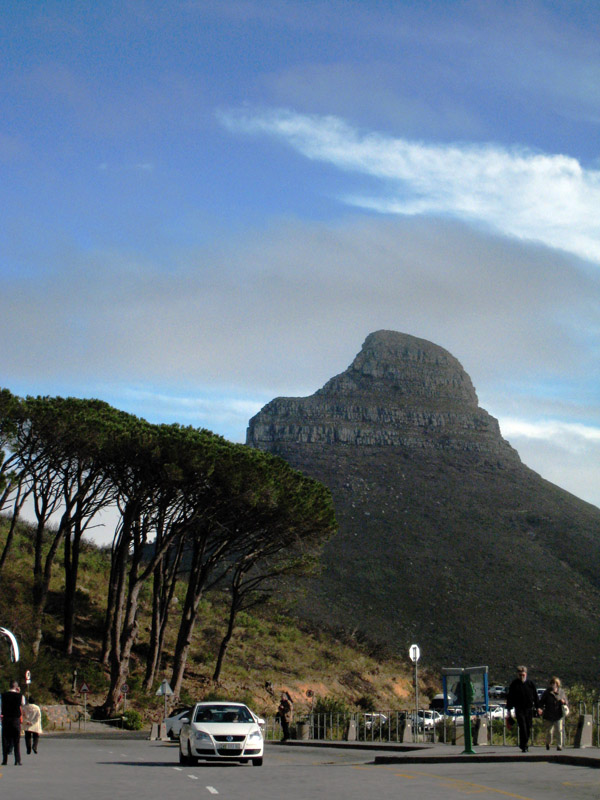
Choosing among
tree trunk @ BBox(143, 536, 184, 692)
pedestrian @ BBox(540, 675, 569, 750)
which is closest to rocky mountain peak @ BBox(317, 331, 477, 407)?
tree trunk @ BBox(143, 536, 184, 692)

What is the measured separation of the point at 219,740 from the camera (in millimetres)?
20984

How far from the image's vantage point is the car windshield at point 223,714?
21875mm

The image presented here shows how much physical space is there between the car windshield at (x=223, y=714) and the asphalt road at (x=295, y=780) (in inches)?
36.4

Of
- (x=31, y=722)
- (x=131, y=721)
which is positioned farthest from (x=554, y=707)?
(x=131, y=721)

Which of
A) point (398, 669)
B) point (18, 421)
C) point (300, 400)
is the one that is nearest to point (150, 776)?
point (18, 421)

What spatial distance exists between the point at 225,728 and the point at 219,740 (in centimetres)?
38

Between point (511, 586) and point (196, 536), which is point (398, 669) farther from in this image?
point (511, 586)

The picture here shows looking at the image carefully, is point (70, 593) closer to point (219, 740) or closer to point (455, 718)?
point (455, 718)

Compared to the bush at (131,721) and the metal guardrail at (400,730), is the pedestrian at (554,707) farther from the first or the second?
the bush at (131,721)

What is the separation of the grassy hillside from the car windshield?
70.9ft

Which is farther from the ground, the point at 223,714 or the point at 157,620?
the point at 157,620

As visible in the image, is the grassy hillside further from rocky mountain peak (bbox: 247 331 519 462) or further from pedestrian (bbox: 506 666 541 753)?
rocky mountain peak (bbox: 247 331 519 462)

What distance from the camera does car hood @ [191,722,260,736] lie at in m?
21.1

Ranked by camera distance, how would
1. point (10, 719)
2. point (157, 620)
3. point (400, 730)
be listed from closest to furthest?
point (10, 719) → point (400, 730) → point (157, 620)
